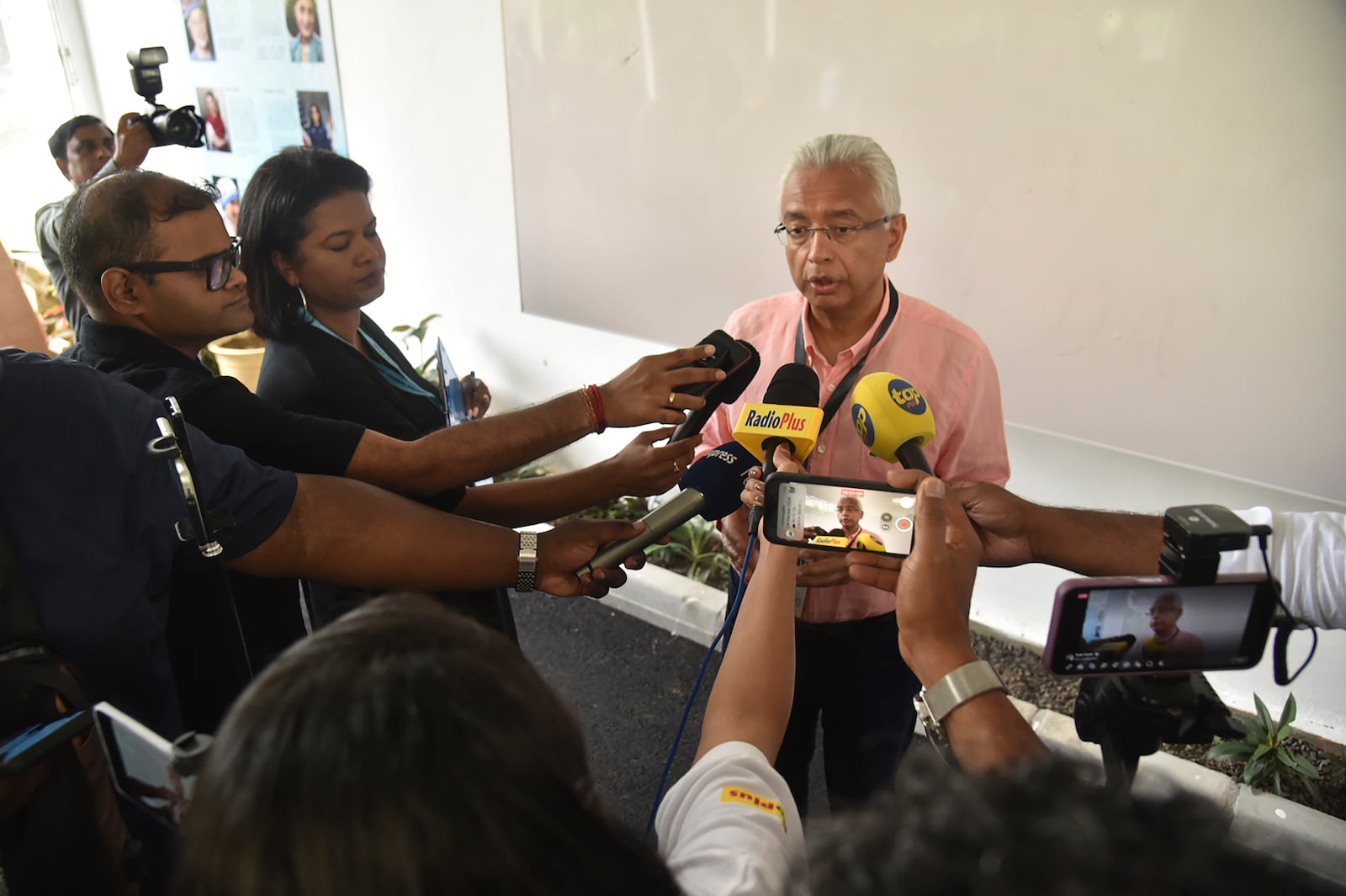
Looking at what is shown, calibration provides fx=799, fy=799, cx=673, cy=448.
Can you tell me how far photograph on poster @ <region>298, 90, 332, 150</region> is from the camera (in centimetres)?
378

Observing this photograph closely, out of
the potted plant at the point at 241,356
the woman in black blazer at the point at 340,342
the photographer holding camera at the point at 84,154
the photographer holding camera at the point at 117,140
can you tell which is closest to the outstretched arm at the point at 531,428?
the woman in black blazer at the point at 340,342

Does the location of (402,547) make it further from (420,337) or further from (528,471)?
(420,337)

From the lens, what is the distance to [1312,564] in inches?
51.1

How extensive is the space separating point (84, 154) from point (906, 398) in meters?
3.40

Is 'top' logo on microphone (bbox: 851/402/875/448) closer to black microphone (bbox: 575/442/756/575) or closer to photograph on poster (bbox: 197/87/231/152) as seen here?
black microphone (bbox: 575/442/756/575)

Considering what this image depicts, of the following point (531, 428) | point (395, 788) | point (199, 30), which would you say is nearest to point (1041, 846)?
point (395, 788)

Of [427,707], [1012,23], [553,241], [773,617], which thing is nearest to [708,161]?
[553,241]

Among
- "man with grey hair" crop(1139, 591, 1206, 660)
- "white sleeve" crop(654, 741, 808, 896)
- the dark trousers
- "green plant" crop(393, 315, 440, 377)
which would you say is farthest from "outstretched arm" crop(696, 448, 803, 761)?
"green plant" crop(393, 315, 440, 377)

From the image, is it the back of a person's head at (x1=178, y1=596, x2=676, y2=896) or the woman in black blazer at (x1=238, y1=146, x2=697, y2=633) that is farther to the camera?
the woman in black blazer at (x1=238, y1=146, x2=697, y2=633)

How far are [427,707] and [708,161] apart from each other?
2.44 m

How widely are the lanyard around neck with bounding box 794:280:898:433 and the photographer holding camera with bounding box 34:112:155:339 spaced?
2.41 metres

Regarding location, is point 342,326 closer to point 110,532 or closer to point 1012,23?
point 110,532

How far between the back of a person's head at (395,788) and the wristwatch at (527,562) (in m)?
0.84

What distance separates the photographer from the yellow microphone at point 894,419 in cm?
122
